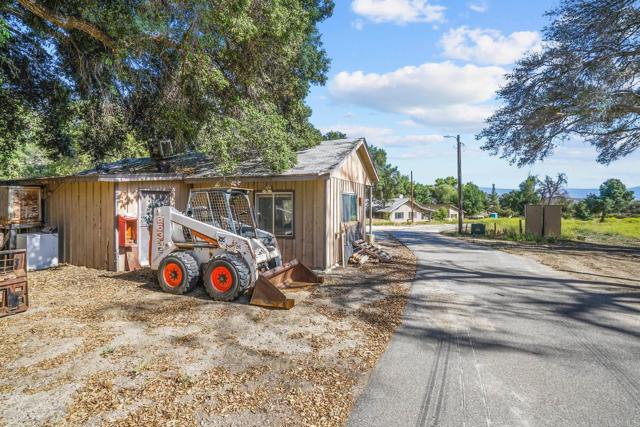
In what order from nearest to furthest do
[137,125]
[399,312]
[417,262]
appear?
[399,312] → [417,262] → [137,125]

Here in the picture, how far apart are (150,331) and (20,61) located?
36.8 feet

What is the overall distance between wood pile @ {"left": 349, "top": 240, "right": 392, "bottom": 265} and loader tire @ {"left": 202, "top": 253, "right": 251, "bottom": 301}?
5.52m

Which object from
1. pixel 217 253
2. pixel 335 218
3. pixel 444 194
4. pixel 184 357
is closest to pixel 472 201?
pixel 444 194

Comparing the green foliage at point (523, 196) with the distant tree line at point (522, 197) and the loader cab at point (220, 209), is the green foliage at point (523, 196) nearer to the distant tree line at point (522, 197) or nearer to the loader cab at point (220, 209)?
the distant tree line at point (522, 197)

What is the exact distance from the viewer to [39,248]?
395 inches

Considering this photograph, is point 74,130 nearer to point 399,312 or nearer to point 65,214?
point 65,214

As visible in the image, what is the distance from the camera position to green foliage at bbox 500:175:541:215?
54.0m

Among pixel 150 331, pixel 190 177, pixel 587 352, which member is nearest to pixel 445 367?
pixel 587 352

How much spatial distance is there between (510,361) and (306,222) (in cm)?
665

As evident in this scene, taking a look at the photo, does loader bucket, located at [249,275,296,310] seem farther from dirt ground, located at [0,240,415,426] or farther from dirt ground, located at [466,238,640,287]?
dirt ground, located at [466,238,640,287]

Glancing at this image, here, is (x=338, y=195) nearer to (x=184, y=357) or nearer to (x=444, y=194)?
(x=184, y=357)

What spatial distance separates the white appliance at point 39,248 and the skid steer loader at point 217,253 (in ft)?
15.0

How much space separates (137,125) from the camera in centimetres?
1439

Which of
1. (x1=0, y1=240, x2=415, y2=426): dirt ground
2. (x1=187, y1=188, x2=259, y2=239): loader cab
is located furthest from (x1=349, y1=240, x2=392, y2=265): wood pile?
(x1=187, y1=188, x2=259, y2=239): loader cab
